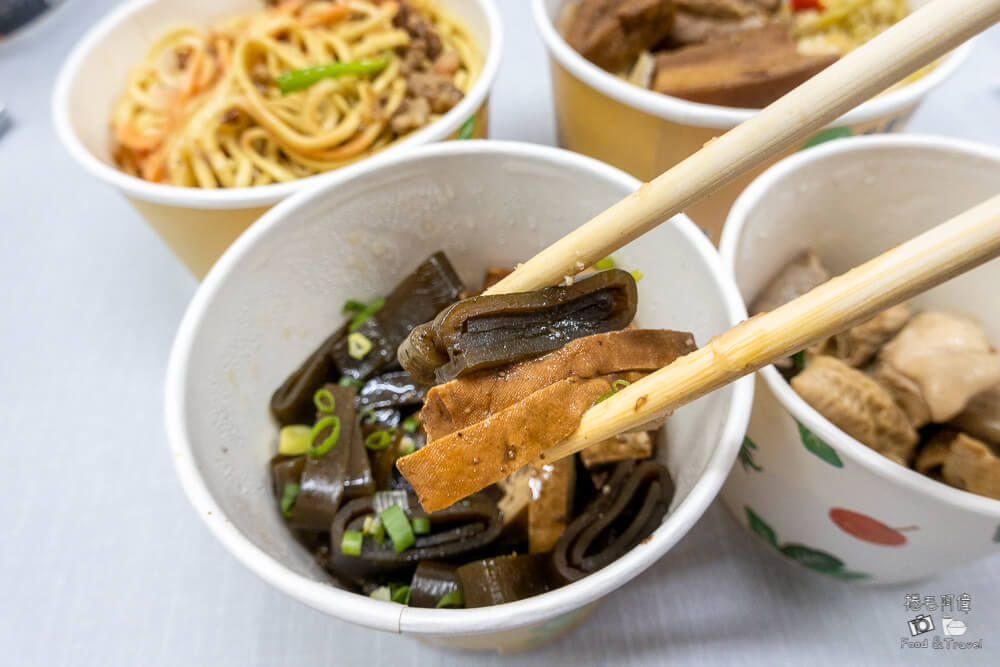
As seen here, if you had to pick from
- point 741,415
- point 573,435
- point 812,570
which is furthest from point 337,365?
point 812,570

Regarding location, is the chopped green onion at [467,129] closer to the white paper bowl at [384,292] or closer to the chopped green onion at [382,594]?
the white paper bowl at [384,292]

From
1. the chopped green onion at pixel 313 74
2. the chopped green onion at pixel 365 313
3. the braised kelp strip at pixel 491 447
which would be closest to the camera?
the braised kelp strip at pixel 491 447

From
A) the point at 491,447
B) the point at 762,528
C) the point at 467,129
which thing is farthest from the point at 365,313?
the point at 762,528

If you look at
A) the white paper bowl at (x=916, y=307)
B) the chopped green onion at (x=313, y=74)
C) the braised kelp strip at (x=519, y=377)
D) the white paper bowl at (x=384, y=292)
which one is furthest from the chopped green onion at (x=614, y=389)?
the chopped green onion at (x=313, y=74)

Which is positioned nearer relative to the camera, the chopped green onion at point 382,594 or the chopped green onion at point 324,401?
the chopped green onion at point 382,594

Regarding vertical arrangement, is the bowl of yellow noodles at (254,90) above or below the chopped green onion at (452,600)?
above

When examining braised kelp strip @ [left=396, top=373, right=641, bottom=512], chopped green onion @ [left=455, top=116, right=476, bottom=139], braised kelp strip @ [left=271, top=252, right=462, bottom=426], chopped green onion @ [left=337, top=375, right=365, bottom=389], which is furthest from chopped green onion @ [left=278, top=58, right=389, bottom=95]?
braised kelp strip @ [left=396, top=373, right=641, bottom=512]

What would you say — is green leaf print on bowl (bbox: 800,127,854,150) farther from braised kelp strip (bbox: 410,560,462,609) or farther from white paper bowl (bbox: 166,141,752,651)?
braised kelp strip (bbox: 410,560,462,609)
